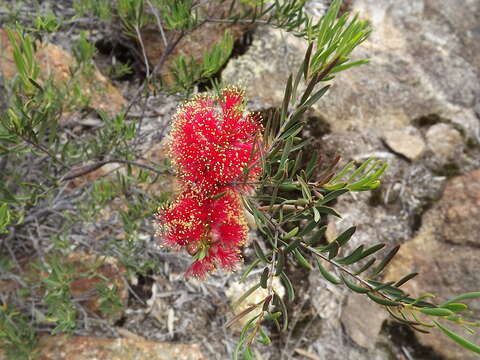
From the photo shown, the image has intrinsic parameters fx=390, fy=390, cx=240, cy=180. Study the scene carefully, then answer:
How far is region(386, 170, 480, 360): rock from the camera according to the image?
Answer: 204 cm

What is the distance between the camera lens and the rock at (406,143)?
2516 millimetres

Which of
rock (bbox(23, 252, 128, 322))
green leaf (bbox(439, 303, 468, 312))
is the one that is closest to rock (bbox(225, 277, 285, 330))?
rock (bbox(23, 252, 128, 322))

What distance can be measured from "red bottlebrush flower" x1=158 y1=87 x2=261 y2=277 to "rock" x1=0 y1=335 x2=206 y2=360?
3.04ft

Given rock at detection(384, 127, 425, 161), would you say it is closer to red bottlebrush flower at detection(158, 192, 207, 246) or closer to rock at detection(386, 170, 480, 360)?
rock at detection(386, 170, 480, 360)

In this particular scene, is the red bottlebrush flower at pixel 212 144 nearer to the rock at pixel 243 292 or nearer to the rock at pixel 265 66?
the rock at pixel 243 292

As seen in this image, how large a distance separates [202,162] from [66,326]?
900 millimetres

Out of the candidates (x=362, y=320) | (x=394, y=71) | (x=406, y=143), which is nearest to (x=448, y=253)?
(x=362, y=320)

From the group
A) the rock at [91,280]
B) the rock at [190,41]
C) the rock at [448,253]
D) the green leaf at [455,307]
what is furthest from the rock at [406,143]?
the green leaf at [455,307]

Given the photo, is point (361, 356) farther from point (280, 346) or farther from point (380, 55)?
point (380, 55)

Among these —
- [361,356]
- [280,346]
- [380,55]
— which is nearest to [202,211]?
[280,346]

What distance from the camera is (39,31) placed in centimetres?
139

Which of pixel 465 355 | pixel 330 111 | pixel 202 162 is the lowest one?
pixel 465 355

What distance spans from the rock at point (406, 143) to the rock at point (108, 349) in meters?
1.73

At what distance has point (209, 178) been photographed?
3.34 ft
